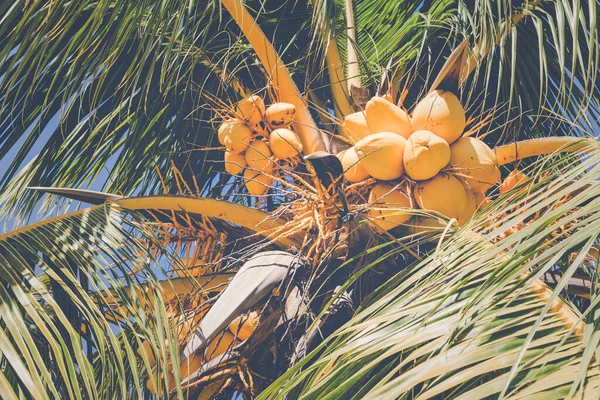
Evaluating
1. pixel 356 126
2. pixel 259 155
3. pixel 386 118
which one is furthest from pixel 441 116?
pixel 259 155

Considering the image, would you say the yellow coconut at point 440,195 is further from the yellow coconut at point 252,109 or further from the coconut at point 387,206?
the yellow coconut at point 252,109

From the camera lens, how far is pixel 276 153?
2.28 metres

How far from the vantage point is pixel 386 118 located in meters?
2.08

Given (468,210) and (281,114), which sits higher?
(281,114)

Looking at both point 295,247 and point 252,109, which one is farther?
point 252,109

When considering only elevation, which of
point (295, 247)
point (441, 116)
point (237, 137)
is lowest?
point (295, 247)

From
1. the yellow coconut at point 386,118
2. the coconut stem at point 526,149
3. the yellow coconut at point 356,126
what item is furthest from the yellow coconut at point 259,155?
the coconut stem at point 526,149

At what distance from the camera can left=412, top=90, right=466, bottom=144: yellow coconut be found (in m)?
2.03

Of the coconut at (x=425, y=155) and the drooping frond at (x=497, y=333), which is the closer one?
the drooping frond at (x=497, y=333)

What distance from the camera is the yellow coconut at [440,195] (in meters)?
2.00

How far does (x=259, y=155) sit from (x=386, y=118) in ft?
1.54

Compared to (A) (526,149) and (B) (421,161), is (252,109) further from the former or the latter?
(A) (526,149)

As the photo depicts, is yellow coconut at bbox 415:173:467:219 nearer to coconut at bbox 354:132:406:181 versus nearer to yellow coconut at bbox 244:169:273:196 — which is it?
coconut at bbox 354:132:406:181

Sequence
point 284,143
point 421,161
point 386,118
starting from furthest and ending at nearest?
point 284,143, point 386,118, point 421,161
